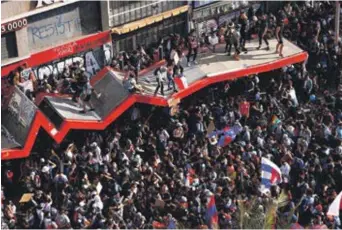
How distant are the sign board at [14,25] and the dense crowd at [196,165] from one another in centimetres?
499

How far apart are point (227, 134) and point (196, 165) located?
2.42 m

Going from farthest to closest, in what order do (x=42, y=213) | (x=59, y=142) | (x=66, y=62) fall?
(x=66, y=62) → (x=59, y=142) → (x=42, y=213)

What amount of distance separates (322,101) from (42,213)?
13.7m

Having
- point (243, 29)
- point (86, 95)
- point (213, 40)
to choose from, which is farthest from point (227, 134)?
point (213, 40)

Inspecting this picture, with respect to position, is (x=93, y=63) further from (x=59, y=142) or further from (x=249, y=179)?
(x=249, y=179)

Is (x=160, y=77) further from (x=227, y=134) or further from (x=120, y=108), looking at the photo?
(x=227, y=134)

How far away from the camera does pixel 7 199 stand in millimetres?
43906

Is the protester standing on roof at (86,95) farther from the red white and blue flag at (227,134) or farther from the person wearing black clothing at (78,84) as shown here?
the red white and blue flag at (227,134)

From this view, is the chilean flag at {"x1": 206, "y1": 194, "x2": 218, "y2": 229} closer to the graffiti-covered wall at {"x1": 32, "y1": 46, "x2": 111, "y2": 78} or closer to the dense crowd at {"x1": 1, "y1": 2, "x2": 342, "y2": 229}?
the dense crowd at {"x1": 1, "y1": 2, "x2": 342, "y2": 229}

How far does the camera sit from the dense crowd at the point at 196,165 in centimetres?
4216

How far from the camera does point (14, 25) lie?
152 feet

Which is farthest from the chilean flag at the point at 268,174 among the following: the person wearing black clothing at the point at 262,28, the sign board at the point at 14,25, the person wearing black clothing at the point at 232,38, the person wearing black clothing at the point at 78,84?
the sign board at the point at 14,25

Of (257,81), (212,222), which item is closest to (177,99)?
(257,81)

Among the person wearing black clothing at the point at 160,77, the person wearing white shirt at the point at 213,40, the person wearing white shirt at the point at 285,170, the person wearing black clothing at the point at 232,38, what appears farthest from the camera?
the person wearing white shirt at the point at 213,40
